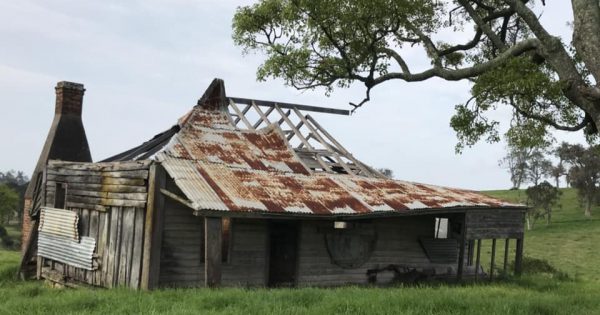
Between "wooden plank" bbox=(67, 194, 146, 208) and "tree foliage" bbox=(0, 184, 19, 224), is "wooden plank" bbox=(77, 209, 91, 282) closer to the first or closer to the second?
"wooden plank" bbox=(67, 194, 146, 208)

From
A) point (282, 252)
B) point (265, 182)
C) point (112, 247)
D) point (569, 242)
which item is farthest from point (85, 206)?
point (569, 242)

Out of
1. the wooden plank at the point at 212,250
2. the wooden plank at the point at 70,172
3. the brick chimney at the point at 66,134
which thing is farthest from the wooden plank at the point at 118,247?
the brick chimney at the point at 66,134

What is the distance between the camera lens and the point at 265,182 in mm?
15180

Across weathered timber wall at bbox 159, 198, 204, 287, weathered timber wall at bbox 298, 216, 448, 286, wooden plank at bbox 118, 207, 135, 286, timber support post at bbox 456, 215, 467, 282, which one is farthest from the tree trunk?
wooden plank at bbox 118, 207, 135, 286

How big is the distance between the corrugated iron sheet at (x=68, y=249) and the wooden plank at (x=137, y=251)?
190 centimetres

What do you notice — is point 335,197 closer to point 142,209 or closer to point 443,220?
point 142,209

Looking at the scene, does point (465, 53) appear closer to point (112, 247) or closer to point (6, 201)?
point (112, 247)

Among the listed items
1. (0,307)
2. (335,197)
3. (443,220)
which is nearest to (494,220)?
(443,220)

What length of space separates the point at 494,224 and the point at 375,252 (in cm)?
486

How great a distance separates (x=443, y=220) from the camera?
819 inches

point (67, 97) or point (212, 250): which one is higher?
point (67, 97)

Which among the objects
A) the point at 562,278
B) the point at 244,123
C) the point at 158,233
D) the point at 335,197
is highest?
the point at 244,123

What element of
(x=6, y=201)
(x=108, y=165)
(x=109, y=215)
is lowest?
(x=6, y=201)

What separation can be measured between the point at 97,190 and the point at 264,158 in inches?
197
